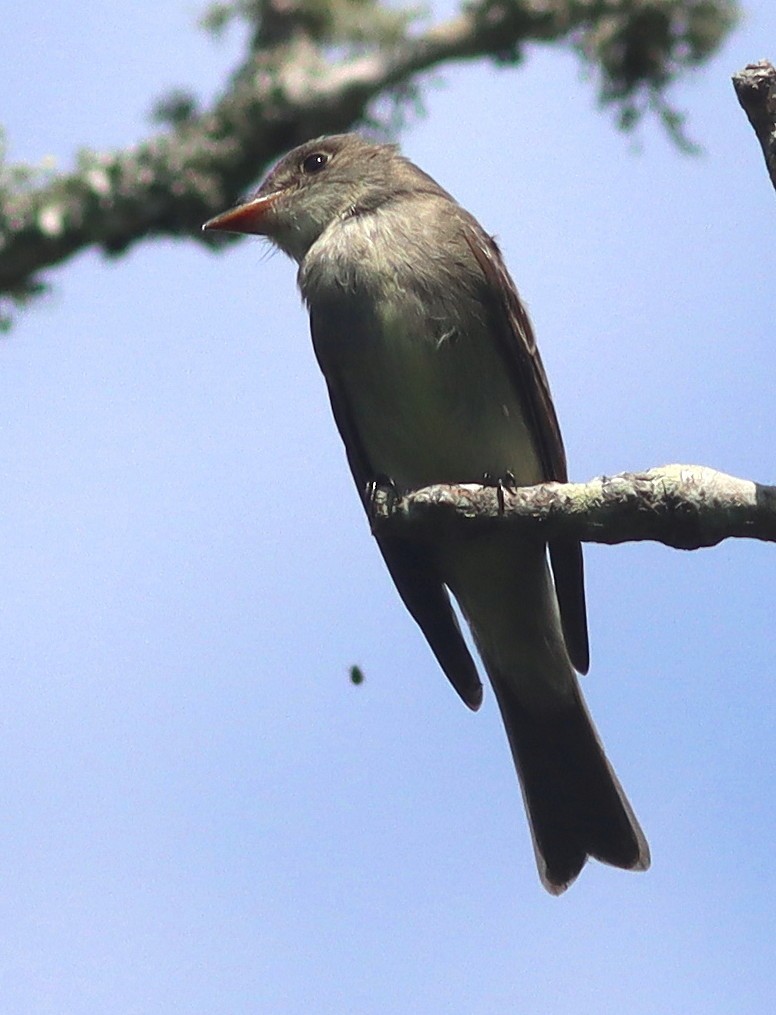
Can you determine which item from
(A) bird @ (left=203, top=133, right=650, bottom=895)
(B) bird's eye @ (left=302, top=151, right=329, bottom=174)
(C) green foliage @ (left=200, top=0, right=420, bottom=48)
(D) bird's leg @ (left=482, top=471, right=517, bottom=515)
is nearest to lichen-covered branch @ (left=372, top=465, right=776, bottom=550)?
(D) bird's leg @ (left=482, top=471, right=517, bottom=515)

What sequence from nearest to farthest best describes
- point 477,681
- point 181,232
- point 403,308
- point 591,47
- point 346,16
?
point 403,308 → point 477,681 → point 181,232 → point 346,16 → point 591,47

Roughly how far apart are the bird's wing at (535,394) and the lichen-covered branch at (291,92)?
134 centimetres

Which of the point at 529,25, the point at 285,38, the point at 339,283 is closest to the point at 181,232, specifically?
the point at 339,283

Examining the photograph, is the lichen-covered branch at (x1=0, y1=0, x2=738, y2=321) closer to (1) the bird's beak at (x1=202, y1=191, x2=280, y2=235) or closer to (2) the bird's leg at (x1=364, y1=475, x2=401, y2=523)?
(1) the bird's beak at (x1=202, y1=191, x2=280, y2=235)

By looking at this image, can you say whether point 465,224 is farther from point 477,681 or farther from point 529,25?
point 529,25

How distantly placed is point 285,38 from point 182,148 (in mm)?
1309

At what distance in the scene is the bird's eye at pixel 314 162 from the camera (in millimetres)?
6008

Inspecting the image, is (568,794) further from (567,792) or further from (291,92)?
(291,92)

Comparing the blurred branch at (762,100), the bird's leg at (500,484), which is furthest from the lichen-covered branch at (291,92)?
the blurred branch at (762,100)

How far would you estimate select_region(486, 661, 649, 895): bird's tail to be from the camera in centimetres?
532

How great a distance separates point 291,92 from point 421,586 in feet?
7.70

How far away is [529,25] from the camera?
7207 mm

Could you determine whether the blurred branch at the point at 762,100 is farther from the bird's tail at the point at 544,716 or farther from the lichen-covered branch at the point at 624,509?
the bird's tail at the point at 544,716

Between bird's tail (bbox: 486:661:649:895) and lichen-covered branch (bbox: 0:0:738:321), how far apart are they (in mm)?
2318
